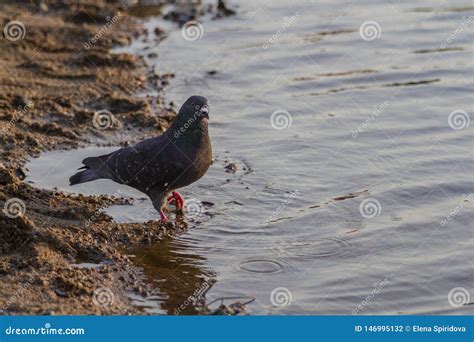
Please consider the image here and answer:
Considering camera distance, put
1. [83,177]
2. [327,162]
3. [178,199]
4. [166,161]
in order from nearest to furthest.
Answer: [166,161] → [83,177] → [178,199] → [327,162]

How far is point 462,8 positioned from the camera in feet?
42.5

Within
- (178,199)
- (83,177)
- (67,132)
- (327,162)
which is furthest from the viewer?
(67,132)

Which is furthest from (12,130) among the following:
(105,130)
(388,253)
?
(388,253)

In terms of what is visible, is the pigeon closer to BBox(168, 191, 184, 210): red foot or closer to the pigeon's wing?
the pigeon's wing

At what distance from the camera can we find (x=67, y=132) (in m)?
8.91

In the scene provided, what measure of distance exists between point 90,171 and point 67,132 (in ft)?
4.17

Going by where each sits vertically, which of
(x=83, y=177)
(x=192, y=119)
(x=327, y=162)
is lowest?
(x=83, y=177)

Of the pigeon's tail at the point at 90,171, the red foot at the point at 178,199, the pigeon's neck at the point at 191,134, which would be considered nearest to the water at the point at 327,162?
the red foot at the point at 178,199

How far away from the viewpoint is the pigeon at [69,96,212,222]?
7.50m

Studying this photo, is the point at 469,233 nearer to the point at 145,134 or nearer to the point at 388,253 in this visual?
the point at 388,253

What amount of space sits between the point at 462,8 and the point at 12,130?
23.2 feet

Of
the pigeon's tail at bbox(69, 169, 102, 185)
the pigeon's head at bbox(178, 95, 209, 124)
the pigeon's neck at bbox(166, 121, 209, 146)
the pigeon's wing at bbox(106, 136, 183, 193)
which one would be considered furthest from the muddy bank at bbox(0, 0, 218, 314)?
the pigeon's head at bbox(178, 95, 209, 124)

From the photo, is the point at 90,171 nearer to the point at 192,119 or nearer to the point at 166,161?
the point at 166,161

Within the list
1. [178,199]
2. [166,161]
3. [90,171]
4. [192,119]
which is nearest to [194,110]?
[192,119]
